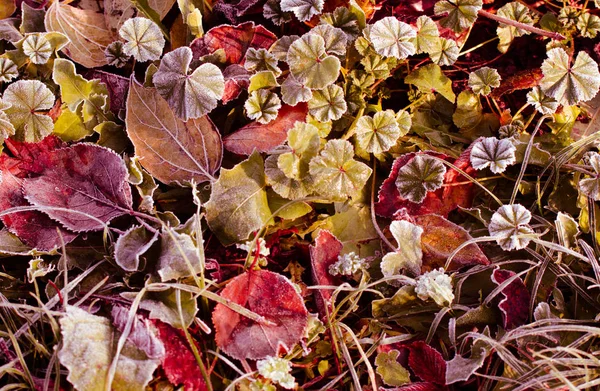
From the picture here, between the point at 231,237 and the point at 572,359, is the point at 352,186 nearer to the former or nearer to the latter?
the point at 231,237

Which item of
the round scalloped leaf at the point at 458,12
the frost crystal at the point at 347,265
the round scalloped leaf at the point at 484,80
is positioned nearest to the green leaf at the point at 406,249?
the frost crystal at the point at 347,265

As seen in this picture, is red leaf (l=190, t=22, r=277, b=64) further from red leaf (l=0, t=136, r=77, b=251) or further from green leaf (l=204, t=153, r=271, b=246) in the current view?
red leaf (l=0, t=136, r=77, b=251)

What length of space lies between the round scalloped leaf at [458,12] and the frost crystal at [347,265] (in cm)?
62

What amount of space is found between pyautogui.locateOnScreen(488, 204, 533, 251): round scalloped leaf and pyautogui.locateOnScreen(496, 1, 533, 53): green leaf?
50 cm

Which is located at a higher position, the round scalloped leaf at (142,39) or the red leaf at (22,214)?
the round scalloped leaf at (142,39)

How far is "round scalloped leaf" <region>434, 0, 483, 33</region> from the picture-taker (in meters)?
1.35

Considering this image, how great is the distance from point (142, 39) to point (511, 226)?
917 millimetres

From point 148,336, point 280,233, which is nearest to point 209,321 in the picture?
point 148,336

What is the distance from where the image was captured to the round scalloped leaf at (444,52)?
136 cm

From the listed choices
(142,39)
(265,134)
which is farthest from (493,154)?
(142,39)

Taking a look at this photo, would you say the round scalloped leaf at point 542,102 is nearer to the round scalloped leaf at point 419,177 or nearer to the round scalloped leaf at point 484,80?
the round scalloped leaf at point 484,80

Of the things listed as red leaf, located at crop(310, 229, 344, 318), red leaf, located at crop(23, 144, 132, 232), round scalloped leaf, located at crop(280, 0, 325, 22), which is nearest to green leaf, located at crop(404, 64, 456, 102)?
round scalloped leaf, located at crop(280, 0, 325, 22)

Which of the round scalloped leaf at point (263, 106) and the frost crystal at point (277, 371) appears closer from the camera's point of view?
the frost crystal at point (277, 371)

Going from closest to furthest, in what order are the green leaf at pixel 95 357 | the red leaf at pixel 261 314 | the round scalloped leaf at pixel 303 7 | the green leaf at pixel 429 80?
the green leaf at pixel 95 357 < the red leaf at pixel 261 314 < the round scalloped leaf at pixel 303 7 < the green leaf at pixel 429 80
